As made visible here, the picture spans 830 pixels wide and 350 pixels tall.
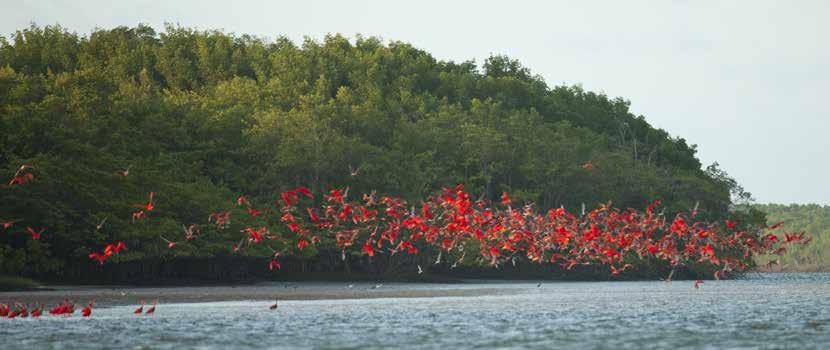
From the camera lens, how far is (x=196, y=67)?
15675 centimetres

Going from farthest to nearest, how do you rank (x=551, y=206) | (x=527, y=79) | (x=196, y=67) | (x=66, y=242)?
(x=527, y=79)
(x=196, y=67)
(x=551, y=206)
(x=66, y=242)

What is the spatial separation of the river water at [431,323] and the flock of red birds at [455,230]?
404cm

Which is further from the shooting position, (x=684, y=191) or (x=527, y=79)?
(x=527, y=79)

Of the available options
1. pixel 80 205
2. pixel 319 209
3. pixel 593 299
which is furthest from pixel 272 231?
pixel 593 299

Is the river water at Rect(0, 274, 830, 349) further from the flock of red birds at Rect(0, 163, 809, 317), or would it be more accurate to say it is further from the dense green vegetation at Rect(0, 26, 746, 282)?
the dense green vegetation at Rect(0, 26, 746, 282)

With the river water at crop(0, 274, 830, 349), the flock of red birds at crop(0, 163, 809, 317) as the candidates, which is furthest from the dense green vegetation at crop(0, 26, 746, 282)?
the river water at crop(0, 274, 830, 349)

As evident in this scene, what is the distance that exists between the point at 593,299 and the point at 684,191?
67.7 metres

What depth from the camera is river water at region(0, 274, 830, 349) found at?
36812 millimetres

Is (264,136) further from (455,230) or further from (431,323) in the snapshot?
(431,323)

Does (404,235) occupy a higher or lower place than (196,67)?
lower

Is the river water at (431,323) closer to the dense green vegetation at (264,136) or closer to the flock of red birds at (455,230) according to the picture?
the flock of red birds at (455,230)

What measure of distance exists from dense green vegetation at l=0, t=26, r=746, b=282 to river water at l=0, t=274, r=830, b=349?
11.8 metres

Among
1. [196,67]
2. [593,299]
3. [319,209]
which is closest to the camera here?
[593,299]

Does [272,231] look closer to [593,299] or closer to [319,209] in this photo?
[319,209]
